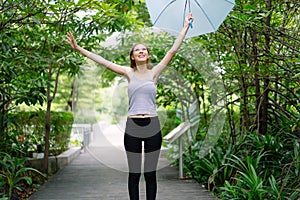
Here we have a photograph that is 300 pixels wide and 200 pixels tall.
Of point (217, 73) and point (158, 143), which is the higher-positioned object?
point (217, 73)

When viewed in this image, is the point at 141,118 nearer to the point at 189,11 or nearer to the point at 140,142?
the point at 140,142

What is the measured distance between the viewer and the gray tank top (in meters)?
2.94

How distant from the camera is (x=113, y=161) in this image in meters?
6.00

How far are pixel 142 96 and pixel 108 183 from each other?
255cm

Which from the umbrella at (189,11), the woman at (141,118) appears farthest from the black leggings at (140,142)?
the umbrella at (189,11)

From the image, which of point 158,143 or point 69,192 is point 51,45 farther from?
point 158,143

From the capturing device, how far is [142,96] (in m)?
2.95

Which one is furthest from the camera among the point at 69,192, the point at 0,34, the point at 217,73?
the point at 217,73

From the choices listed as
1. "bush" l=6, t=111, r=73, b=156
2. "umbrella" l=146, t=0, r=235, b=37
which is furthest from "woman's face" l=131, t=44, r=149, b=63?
"bush" l=6, t=111, r=73, b=156

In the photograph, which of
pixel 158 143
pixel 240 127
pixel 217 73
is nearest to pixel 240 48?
pixel 217 73

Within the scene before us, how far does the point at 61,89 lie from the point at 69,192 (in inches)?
424

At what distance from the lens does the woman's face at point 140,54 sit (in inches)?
120

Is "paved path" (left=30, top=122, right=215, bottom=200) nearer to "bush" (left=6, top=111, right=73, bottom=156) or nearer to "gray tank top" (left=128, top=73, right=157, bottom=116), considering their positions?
"bush" (left=6, top=111, right=73, bottom=156)

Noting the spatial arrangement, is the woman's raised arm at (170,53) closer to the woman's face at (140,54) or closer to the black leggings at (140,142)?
the woman's face at (140,54)
